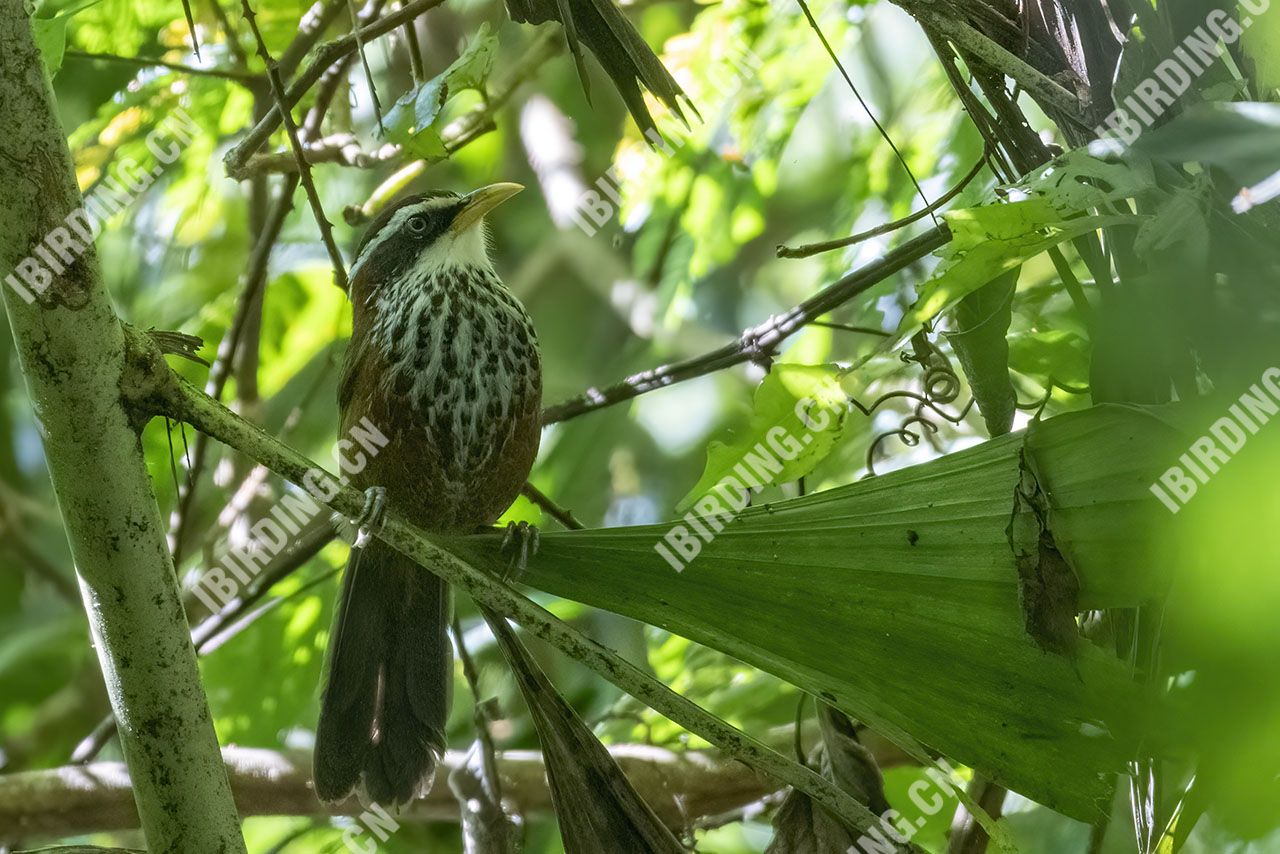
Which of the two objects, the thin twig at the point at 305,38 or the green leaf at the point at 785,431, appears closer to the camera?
the green leaf at the point at 785,431

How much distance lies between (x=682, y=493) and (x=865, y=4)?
5.24 feet

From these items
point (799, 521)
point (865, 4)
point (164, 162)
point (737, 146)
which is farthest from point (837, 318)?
point (164, 162)

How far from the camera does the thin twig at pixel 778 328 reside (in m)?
2.65


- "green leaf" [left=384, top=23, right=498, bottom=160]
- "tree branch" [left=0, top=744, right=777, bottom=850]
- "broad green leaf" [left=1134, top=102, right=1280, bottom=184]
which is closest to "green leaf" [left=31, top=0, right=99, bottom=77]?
"green leaf" [left=384, top=23, right=498, bottom=160]

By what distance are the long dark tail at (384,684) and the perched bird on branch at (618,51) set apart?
1363 millimetres

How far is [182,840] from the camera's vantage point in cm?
184

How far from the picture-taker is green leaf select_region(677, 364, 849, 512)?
85.7 inches

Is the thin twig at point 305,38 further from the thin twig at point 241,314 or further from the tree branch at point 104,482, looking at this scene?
the tree branch at point 104,482

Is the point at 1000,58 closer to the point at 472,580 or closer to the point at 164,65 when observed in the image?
the point at 472,580

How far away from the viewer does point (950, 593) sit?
1.84 metres

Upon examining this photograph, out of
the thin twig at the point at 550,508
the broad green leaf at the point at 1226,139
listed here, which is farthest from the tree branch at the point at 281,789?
the broad green leaf at the point at 1226,139

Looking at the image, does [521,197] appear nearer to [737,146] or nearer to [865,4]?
[737,146]

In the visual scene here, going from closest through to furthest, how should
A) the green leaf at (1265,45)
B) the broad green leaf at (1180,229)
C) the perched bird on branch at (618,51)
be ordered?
the broad green leaf at (1180,229)
the green leaf at (1265,45)
the perched bird on branch at (618,51)

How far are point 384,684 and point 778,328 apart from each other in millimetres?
1215
